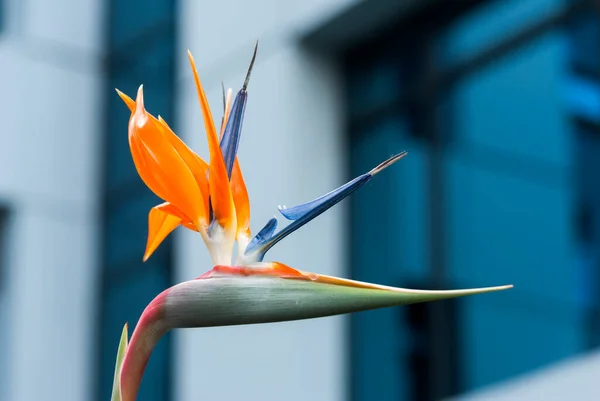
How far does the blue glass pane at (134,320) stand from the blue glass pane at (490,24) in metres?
1.59

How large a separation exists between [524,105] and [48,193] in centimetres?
237

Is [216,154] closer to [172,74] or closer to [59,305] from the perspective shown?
[172,74]

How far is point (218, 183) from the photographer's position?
0.99 meters

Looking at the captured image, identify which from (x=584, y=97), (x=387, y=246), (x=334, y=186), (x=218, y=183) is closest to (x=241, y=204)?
(x=218, y=183)

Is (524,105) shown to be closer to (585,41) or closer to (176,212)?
(585,41)

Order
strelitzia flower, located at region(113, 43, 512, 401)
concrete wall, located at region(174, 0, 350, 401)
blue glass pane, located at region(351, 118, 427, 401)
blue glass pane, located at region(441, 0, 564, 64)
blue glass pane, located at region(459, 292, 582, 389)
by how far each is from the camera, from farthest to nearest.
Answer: concrete wall, located at region(174, 0, 350, 401) < blue glass pane, located at region(351, 118, 427, 401) < blue glass pane, located at region(441, 0, 564, 64) < blue glass pane, located at region(459, 292, 582, 389) < strelitzia flower, located at region(113, 43, 512, 401)

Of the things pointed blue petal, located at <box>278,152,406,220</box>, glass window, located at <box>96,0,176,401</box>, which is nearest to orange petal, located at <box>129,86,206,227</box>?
pointed blue petal, located at <box>278,152,406,220</box>

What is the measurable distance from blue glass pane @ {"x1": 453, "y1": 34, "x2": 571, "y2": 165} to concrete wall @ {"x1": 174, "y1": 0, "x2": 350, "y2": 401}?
569mm

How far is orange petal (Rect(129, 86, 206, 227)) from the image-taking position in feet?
3.18

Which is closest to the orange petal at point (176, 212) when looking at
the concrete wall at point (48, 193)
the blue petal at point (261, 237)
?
the blue petal at point (261, 237)

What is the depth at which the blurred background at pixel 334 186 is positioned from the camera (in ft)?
10.2

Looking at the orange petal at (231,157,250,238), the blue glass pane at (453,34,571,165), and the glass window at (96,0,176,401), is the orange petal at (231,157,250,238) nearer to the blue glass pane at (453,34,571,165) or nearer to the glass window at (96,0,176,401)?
the blue glass pane at (453,34,571,165)

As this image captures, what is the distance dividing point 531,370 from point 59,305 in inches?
93.4

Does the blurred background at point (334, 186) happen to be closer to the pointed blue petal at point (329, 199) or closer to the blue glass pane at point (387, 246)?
the blue glass pane at point (387, 246)
